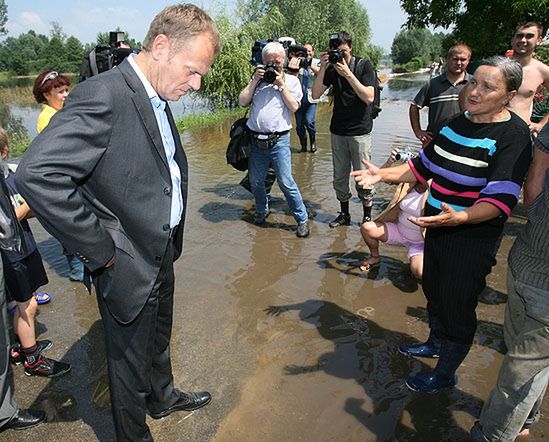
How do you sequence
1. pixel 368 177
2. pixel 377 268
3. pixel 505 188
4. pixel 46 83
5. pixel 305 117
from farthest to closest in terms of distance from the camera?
pixel 305 117 < pixel 377 268 < pixel 46 83 < pixel 368 177 < pixel 505 188

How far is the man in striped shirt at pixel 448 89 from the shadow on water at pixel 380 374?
213cm

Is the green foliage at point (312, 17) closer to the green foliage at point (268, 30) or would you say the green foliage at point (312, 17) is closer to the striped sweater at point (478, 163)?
the green foliage at point (268, 30)

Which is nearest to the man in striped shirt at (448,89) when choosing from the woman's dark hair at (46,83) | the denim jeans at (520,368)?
the denim jeans at (520,368)

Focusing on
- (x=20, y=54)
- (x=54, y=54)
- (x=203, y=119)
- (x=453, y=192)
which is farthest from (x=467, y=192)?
(x=20, y=54)

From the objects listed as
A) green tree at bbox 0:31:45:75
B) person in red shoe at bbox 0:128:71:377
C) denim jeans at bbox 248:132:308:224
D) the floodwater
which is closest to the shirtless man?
the floodwater

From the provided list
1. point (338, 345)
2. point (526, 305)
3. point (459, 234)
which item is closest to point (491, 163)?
point (459, 234)

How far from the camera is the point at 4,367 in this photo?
6.86ft

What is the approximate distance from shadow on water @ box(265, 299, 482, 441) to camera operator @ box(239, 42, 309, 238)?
1590mm

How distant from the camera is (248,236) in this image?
492cm

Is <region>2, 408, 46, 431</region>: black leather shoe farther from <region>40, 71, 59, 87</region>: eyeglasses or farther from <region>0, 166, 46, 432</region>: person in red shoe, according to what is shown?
<region>40, 71, 59, 87</region>: eyeglasses

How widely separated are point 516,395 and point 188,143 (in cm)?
856

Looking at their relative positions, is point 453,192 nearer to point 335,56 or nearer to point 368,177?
point 368,177

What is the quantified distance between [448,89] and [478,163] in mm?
2580

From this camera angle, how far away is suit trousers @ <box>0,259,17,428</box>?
2068 mm
